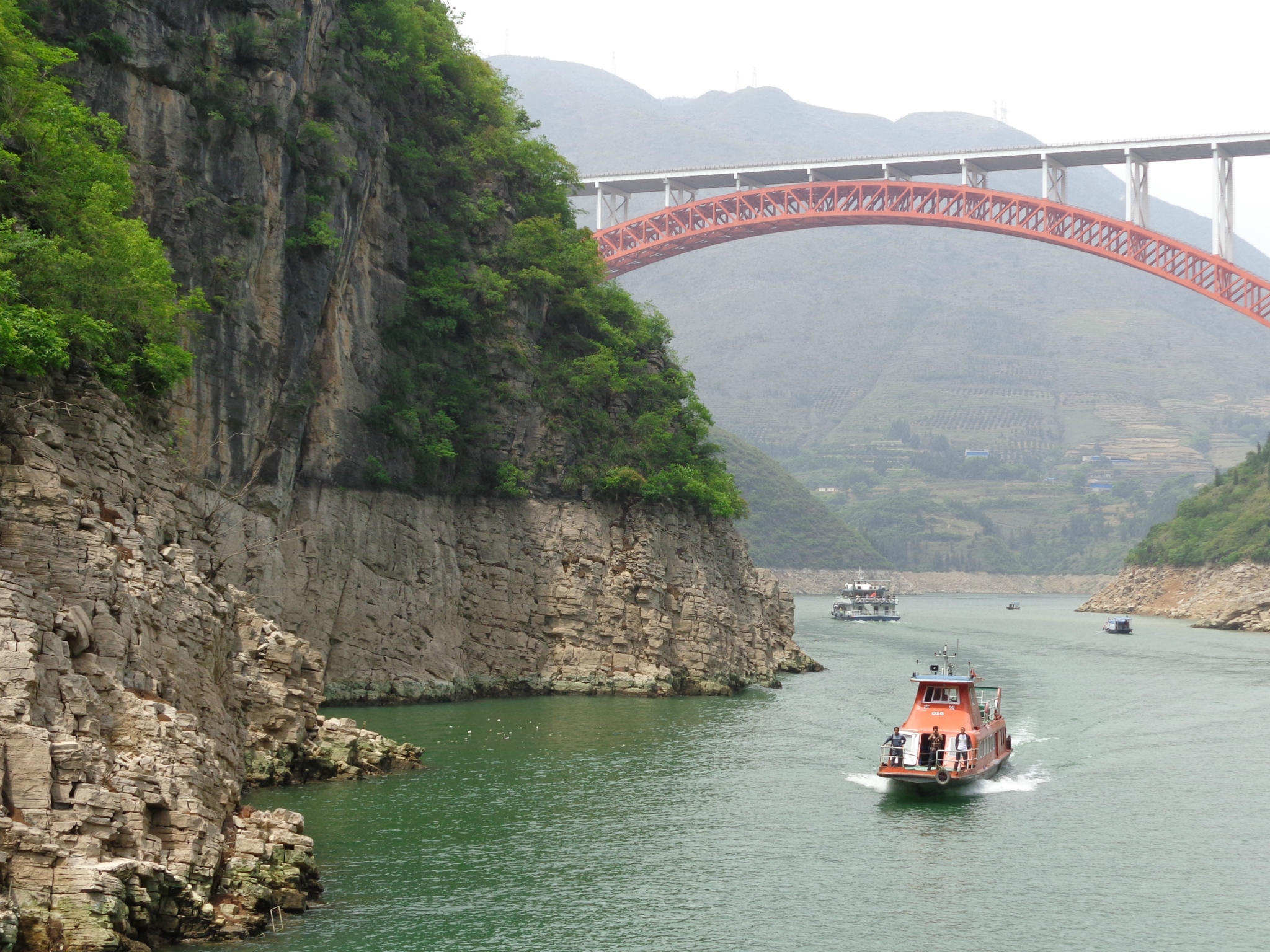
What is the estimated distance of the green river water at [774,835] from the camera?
21047mm

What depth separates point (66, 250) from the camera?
25000 mm

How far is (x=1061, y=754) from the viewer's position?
3841 centimetres

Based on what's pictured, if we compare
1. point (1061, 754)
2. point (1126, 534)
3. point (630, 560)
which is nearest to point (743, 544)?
point (630, 560)

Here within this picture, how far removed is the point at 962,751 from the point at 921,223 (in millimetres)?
51615

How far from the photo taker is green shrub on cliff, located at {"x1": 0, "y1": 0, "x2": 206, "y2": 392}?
22.4 meters

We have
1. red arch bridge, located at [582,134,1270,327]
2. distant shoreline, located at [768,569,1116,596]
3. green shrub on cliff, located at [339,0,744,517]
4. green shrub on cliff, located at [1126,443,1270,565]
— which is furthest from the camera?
distant shoreline, located at [768,569,1116,596]

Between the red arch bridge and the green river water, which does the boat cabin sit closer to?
the green river water

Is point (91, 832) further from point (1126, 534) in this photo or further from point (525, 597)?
point (1126, 534)

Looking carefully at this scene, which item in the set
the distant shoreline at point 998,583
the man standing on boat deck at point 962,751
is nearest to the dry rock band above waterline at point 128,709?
the man standing on boat deck at point 962,751

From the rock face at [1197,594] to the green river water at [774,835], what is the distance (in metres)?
50.3

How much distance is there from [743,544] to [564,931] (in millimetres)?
38216

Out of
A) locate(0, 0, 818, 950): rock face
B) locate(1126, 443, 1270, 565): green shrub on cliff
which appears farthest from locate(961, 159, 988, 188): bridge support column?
locate(0, 0, 818, 950): rock face

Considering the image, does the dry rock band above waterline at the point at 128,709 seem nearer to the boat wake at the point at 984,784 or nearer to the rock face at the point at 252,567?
the rock face at the point at 252,567

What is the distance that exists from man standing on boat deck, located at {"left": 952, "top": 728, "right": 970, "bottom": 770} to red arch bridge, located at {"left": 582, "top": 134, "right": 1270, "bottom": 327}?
45053 mm
